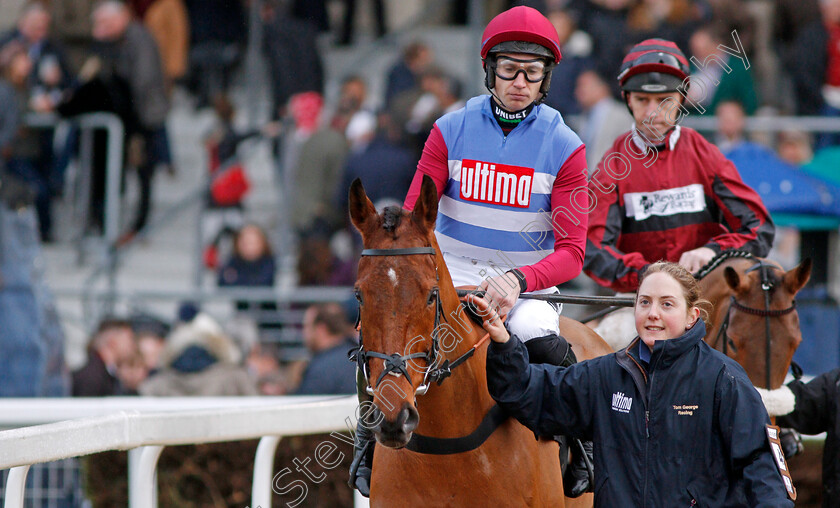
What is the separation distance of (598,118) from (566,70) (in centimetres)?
117

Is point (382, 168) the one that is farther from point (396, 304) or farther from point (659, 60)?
point (396, 304)

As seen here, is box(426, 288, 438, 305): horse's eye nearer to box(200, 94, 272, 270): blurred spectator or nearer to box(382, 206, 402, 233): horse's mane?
box(382, 206, 402, 233): horse's mane

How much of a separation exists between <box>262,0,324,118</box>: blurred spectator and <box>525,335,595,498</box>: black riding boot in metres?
8.39

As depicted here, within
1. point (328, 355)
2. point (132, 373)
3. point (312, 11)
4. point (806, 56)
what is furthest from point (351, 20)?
point (328, 355)

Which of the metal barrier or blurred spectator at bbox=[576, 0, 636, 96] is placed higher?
blurred spectator at bbox=[576, 0, 636, 96]

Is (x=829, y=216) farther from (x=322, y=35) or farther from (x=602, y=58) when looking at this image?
(x=322, y=35)

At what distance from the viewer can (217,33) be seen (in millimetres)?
13328

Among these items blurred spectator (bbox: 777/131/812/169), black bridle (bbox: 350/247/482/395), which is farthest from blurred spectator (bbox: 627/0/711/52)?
black bridle (bbox: 350/247/482/395)

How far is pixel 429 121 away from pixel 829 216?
12.1 feet

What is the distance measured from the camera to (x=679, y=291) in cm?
352

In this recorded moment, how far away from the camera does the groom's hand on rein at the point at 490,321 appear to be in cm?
359

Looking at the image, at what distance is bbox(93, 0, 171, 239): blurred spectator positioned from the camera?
11.3 meters

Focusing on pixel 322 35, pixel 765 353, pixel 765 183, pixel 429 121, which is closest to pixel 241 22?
pixel 322 35

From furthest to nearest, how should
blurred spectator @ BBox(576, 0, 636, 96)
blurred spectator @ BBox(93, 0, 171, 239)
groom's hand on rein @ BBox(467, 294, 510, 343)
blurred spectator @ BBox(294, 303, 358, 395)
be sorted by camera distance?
blurred spectator @ BBox(93, 0, 171, 239) < blurred spectator @ BBox(576, 0, 636, 96) < blurred spectator @ BBox(294, 303, 358, 395) < groom's hand on rein @ BBox(467, 294, 510, 343)
